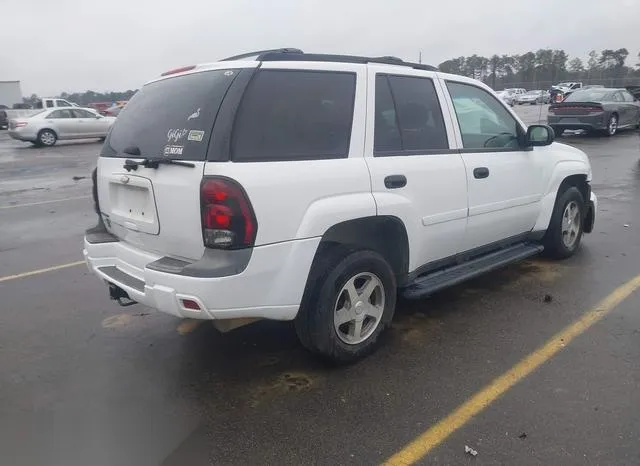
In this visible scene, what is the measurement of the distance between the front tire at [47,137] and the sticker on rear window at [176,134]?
844 inches

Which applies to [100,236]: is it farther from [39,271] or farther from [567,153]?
[567,153]

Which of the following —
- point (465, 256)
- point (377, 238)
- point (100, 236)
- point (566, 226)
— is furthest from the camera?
point (566, 226)

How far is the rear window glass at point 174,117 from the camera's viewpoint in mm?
3025

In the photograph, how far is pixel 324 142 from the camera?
326 centimetres

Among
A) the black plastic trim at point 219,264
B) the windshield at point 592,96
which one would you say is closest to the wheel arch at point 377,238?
the black plastic trim at point 219,264

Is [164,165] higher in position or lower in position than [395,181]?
higher

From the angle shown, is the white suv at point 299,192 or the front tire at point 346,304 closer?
the white suv at point 299,192

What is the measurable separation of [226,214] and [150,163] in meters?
0.69

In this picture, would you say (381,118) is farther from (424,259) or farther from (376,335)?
(376,335)

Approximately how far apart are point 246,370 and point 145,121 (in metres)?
1.79

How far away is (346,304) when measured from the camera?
3486mm

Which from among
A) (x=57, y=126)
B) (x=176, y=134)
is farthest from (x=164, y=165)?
(x=57, y=126)

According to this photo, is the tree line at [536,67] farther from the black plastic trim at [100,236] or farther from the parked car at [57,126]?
the black plastic trim at [100,236]

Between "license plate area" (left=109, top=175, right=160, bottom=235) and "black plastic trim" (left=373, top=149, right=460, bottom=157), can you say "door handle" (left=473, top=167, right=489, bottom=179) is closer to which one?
"black plastic trim" (left=373, top=149, right=460, bottom=157)
